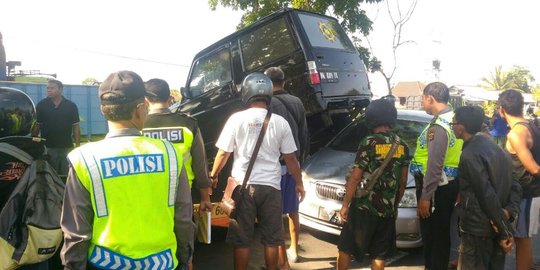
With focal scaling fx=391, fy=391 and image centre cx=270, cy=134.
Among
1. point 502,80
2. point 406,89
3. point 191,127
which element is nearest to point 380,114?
point 191,127

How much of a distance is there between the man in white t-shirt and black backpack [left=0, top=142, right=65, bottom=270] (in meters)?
1.41

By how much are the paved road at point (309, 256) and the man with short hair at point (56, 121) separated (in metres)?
2.38

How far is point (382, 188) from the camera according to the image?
2955 millimetres

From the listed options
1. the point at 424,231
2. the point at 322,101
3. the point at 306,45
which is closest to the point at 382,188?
the point at 424,231

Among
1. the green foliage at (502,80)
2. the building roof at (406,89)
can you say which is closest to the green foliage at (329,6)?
the green foliage at (502,80)

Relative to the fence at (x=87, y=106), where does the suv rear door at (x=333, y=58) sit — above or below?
above

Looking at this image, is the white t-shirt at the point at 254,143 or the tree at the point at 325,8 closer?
the white t-shirt at the point at 254,143

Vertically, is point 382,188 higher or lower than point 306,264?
higher

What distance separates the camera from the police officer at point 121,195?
1547mm

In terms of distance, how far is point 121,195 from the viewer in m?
1.56

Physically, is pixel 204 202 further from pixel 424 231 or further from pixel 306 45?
pixel 306 45

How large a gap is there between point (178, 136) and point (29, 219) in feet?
3.78

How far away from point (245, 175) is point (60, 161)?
3254mm

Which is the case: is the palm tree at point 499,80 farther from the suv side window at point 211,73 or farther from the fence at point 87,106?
the suv side window at point 211,73
